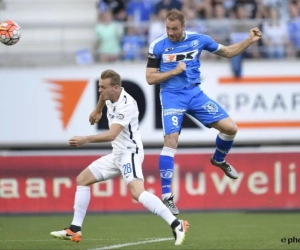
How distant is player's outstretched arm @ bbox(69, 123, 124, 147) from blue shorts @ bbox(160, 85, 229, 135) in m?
1.34

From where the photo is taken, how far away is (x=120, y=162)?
11078 millimetres

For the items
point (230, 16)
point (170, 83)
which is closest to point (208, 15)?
point (230, 16)

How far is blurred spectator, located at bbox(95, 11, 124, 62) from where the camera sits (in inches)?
770

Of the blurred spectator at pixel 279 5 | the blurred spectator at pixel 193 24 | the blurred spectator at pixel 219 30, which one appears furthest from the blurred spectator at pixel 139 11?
the blurred spectator at pixel 279 5

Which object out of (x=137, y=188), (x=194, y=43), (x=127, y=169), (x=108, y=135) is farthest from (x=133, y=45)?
(x=108, y=135)

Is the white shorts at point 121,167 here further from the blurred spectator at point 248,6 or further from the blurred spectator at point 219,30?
the blurred spectator at point 248,6

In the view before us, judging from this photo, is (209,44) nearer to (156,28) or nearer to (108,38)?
(156,28)

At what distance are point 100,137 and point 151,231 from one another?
190 inches

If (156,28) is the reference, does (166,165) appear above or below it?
below

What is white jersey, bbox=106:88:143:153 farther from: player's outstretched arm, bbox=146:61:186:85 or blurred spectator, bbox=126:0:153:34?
blurred spectator, bbox=126:0:153:34

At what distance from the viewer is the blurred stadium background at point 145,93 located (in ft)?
61.8

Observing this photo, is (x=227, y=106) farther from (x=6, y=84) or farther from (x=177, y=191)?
(x=6, y=84)

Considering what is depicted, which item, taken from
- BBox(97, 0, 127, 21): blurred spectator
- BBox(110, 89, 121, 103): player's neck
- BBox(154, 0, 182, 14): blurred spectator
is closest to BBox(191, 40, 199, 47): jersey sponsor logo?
BBox(110, 89, 121, 103): player's neck

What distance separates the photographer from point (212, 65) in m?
20.1
